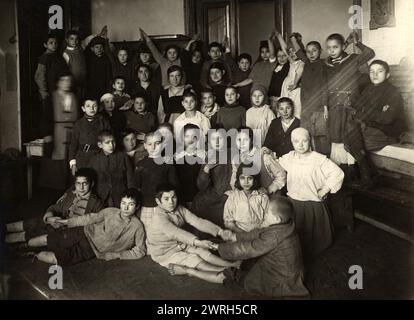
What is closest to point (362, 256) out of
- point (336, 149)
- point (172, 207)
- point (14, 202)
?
point (336, 149)

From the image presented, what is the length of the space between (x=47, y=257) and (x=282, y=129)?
1.64 metres

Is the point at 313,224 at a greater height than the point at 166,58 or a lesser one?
lesser

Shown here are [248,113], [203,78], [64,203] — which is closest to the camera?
[64,203]

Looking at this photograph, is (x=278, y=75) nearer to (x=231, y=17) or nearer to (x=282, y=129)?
(x=282, y=129)

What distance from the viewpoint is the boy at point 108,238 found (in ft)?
7.79

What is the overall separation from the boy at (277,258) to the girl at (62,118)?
5.69 feet

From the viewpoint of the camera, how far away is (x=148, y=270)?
2254 millimetres

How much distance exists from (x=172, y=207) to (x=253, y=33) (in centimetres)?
207

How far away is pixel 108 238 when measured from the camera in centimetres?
242

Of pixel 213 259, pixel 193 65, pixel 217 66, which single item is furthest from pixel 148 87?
pixel 213 259

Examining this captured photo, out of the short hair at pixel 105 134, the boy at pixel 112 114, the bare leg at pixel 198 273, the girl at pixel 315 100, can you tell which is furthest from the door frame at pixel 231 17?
the bare leg at pixel 198 273

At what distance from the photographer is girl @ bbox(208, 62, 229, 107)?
3.30 meters

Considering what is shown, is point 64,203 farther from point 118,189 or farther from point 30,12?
point 30,12

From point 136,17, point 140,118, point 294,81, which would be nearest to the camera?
point 140,118
